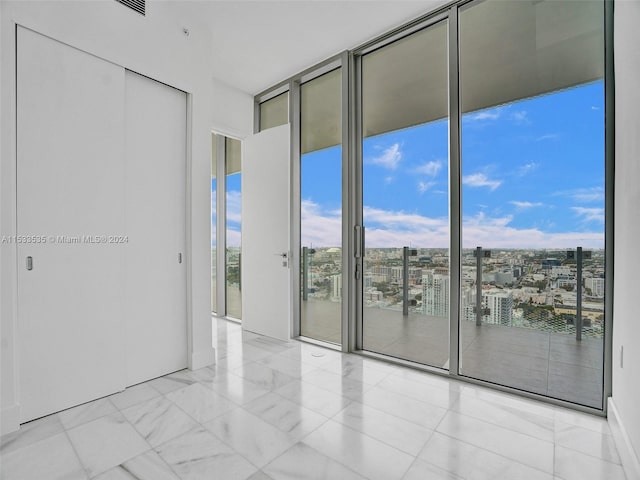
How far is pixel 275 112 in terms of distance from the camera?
4.10 meters

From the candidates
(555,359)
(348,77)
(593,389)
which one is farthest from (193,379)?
(348,77)

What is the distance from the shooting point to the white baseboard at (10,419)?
6.13 feet

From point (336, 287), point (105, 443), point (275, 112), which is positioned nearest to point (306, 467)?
point (105, 443)

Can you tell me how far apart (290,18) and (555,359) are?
3.41 metres

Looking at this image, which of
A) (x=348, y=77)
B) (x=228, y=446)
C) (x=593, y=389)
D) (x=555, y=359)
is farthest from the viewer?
(x=348, y=77)

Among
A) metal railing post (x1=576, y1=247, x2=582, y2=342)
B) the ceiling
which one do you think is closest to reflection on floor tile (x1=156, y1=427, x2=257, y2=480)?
metal railing post (x1=576, y1=247, x2=582, y2=342)

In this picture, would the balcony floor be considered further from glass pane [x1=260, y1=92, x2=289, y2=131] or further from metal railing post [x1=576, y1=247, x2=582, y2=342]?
glass pane [x1=260, y1=92, x2=289, y2=131]

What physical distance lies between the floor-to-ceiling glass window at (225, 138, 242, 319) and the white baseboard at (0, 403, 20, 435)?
2750 mm

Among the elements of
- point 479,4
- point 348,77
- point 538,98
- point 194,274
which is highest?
point 479,4

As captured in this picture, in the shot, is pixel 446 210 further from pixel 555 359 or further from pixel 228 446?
pixel 228 446

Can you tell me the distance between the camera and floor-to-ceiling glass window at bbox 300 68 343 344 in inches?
137

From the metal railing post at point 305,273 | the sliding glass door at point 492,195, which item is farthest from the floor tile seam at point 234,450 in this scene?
the metal railing post at point 305,273

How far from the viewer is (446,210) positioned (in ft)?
9.02

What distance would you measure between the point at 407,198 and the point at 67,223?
8.65 ft
